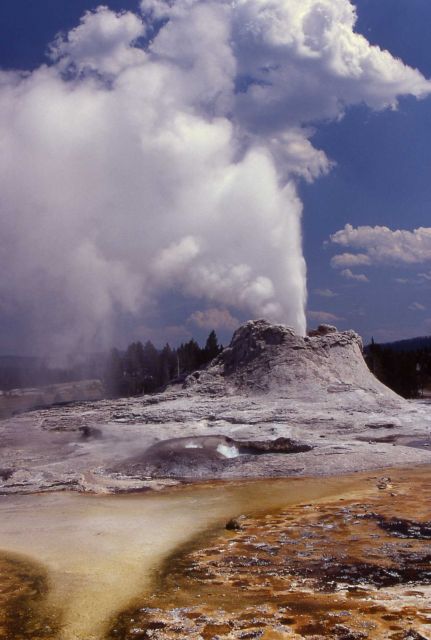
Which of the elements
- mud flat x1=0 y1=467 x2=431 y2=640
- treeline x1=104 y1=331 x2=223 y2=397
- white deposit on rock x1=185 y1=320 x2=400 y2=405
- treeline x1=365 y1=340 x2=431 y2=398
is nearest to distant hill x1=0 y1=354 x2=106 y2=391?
treeline x1=104 y1=331 x2=223 y2=397

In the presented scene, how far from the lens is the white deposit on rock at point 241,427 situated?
17.2 metres

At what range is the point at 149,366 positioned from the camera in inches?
2462

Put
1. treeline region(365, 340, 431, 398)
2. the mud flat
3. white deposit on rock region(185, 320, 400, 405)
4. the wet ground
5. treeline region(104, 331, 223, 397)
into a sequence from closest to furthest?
the wet ground → the mud flat → white deposit on rock region(185, 320, 400, 405) → treeline region(365, 340, 431, 398) → treeline region(104, 331, 223, 397)

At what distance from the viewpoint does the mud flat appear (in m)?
6.41

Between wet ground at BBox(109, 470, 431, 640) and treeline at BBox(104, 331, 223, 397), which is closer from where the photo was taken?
wet ground at BBox(109, 470, 431, 640)

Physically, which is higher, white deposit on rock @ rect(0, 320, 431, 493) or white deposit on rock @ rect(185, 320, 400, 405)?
white deposit on rock @ rect(185, 320, 400, 405)

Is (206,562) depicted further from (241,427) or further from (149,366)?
(149,366)

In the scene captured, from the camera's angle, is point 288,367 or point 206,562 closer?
point 206,562

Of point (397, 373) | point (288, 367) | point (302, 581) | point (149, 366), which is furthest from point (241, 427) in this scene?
point (149, 366)

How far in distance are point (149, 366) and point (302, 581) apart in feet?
182

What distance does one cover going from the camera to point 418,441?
2009 cm

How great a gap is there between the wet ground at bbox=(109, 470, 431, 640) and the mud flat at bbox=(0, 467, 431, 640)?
0.02 metres

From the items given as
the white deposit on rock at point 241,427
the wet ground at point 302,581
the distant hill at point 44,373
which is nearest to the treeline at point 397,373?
the white deposit on rock at point 241,427

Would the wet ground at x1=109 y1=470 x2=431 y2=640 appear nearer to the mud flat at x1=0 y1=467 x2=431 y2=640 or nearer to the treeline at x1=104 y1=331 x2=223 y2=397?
the mud flat at x1=0 y1=467 x2=431 y2=640
